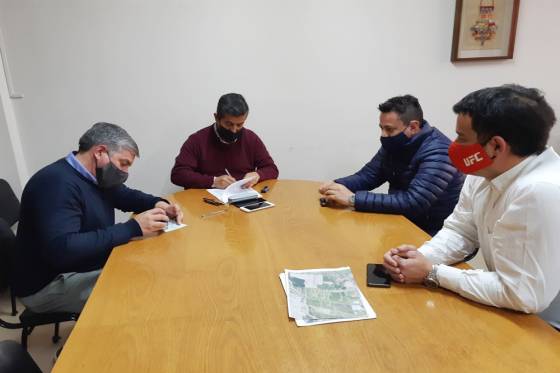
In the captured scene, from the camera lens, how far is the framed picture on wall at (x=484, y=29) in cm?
282

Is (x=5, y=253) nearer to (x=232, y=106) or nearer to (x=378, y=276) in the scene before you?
(x=232, y=106)

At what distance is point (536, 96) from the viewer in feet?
3.37

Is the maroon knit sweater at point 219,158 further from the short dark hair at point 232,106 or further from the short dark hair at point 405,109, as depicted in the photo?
the short dark hair at point 405,109

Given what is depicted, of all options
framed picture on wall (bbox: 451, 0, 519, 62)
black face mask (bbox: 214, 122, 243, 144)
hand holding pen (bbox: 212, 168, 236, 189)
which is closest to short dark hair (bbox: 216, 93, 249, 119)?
black face mask (bbox: 214, 122, 243, 144)

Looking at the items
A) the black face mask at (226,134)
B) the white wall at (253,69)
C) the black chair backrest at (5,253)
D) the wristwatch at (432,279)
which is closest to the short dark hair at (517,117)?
the wristwatch at (432,279)

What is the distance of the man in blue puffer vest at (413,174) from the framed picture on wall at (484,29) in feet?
4.50

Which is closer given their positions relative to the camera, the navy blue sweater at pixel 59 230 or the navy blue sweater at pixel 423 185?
the navy blue sweater at pixel 59 230

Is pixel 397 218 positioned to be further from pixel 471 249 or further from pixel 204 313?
pixel 204 313

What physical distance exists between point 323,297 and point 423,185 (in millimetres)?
921

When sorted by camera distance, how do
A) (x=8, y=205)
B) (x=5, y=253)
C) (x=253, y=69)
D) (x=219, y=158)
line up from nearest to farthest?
1. (x=5, y=253)
2. (x=8, y=205)
3. (x=219, y=158)
4. (x=253, y=69)

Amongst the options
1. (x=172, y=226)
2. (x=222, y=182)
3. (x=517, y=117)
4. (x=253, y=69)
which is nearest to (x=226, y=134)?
(x=222, y=182)

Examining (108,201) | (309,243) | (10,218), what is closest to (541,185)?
(309,243)

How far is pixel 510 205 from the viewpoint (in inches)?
40.2

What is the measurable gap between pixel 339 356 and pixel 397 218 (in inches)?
39.5
